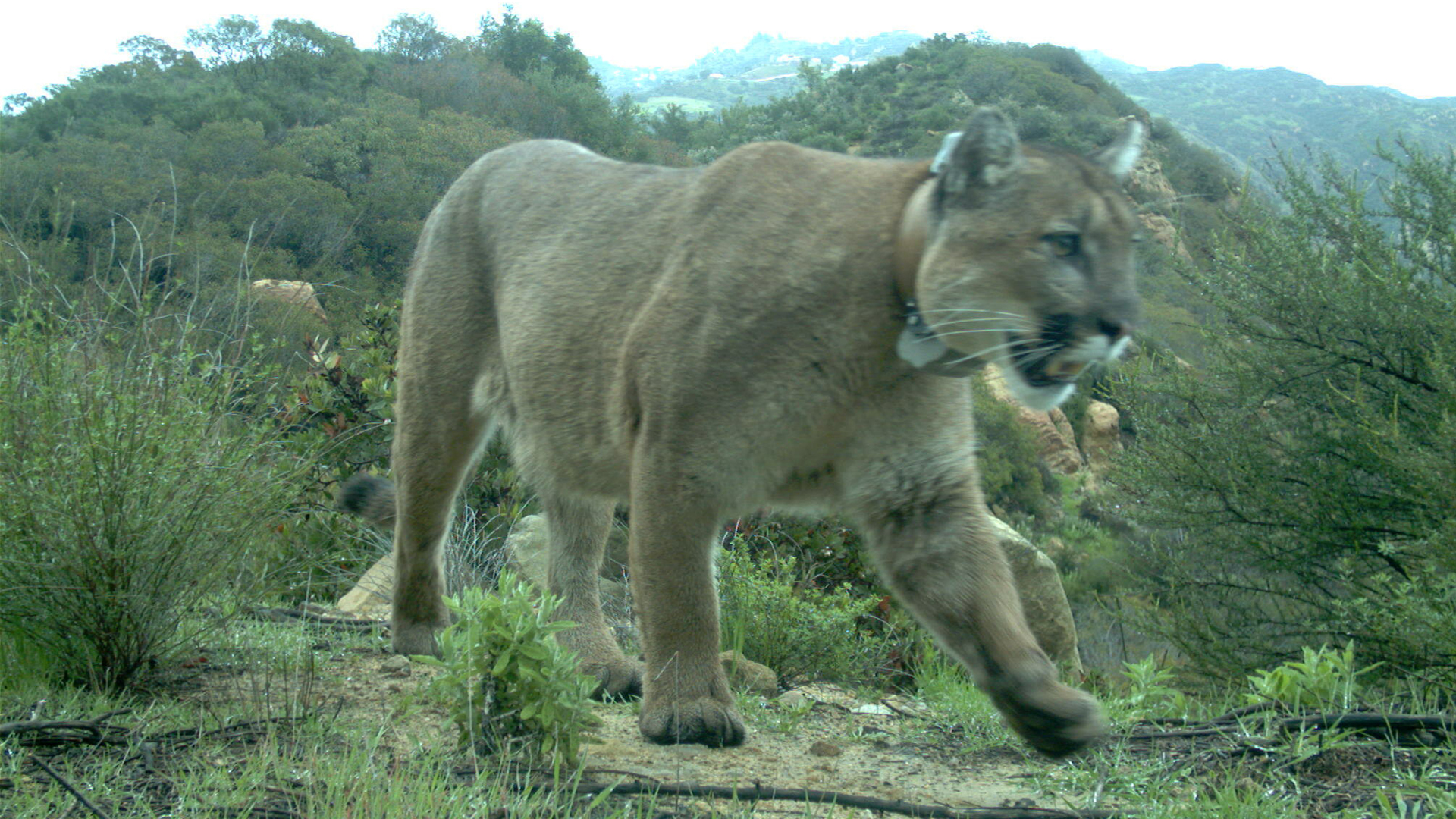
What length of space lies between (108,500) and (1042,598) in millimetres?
5757

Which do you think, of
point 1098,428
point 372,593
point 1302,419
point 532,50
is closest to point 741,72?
point 532,50

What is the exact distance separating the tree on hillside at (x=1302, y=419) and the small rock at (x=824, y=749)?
23.4 ft

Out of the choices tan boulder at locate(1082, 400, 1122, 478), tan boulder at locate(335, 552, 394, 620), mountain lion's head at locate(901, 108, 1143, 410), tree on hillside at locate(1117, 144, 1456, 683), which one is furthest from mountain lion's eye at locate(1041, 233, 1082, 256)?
tan boulder at locate(1082, 400, 1122, 478)

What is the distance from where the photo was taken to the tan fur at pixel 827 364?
3250 millimetres

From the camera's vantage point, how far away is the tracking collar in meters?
3.36

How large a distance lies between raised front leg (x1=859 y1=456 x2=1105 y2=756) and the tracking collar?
0.31m

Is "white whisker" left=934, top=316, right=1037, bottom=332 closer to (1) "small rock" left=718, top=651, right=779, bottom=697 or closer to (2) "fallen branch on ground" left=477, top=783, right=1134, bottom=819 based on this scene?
(2) "fallen branch on ground" left=477, top=783, right=1134, bottom=819

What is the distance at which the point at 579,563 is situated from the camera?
4.93 m

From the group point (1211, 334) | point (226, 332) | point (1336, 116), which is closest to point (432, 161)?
point (1211, 334)

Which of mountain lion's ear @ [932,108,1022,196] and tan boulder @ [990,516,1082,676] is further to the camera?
tan boulder @ [990,516,1082,676]

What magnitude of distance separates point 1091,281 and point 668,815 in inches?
70.2

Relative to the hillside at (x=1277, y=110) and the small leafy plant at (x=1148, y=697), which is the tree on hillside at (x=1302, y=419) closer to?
the small leafy plant at (x=1148, y=697)

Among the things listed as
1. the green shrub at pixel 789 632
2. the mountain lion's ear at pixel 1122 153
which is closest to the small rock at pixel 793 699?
the green shrub at pixel 789 632

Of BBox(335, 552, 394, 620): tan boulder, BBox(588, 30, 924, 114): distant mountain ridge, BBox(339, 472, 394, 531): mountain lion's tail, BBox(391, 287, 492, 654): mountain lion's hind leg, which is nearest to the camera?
BBox(391, 287, 492, 654): mountain lion's hind leg
